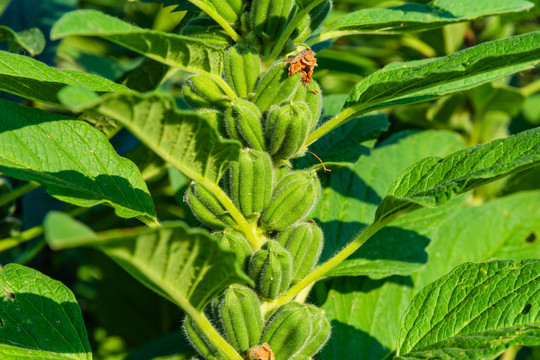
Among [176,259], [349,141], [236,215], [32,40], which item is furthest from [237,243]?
[32,40]

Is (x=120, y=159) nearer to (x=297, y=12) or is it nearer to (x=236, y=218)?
(x=236, y=218)

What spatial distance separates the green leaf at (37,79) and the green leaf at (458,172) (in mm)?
635

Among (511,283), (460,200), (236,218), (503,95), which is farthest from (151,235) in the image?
(503,95)

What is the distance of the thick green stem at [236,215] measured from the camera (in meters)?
1.17

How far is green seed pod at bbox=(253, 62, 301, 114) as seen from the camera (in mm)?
1274

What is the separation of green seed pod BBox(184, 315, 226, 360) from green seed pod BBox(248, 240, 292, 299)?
152mm

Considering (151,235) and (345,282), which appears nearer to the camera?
(151,235)

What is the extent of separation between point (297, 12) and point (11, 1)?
5.06ft

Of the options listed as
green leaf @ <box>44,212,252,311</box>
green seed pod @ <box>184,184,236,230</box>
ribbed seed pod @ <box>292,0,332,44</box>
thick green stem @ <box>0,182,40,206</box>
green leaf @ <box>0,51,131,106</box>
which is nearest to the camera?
green leaf @ <box>44,212,252,311</box>

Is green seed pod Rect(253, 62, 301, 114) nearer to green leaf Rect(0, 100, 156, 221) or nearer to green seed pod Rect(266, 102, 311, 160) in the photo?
green seed pod Rect(266, 102, 311, 160)

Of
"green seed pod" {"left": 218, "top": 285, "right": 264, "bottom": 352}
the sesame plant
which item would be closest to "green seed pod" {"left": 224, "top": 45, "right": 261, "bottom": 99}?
the sesame plant

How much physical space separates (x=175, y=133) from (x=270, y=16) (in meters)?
0.42

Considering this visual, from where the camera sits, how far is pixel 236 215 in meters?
1.25

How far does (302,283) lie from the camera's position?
131 centimetres
